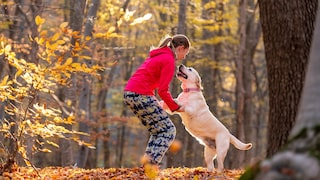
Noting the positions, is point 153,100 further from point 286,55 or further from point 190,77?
point 286,55

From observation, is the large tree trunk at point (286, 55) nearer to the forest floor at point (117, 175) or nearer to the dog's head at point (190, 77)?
the forest floor at point (117, 175)

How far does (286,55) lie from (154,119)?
2101 millimetres

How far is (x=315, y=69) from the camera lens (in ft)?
10.4

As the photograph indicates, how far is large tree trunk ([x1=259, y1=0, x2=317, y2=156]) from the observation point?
5766mm

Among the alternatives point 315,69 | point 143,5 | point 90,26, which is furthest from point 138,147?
point 315,69

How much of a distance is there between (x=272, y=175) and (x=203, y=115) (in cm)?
489

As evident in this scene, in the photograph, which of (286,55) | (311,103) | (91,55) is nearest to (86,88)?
(91,55)

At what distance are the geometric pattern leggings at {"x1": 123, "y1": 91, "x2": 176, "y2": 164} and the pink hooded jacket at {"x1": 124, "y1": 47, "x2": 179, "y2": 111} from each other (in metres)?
0.10

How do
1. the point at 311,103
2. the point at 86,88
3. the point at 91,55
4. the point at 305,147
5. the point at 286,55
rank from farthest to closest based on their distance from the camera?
the point at 91,55, the point at 86,88, the point at 286,55, the point at 311,103, the point at 305,147

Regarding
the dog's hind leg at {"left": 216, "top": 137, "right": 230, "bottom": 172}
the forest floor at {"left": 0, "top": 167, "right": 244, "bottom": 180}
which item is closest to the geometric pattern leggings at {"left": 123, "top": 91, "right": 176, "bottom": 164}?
the forest floor at {"left": 0, "top": 167, "right": 244, "bottom": 180}

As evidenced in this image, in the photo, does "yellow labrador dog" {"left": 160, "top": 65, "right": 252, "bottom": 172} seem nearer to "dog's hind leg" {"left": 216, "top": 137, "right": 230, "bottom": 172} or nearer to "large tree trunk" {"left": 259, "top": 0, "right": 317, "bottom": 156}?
"dog's hind leg" {"left": 216, "top": 137, "right": 230, "bottom": 172}

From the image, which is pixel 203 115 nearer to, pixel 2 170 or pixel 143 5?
pixel 2 170

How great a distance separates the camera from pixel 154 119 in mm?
7227

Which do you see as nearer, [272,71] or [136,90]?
[272,71]
